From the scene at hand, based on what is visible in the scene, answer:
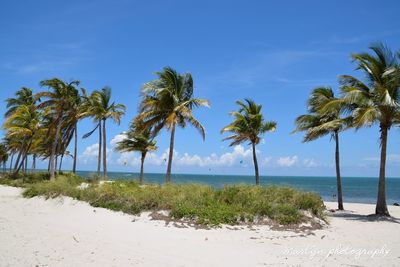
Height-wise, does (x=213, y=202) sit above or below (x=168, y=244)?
above

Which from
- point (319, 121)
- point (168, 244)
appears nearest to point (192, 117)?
point (319, 121)

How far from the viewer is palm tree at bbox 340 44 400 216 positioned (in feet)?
48.2

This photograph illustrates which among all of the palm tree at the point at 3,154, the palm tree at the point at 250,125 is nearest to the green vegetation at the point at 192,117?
the palm tree at the point at 250,125

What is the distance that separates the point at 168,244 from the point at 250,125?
14.5m

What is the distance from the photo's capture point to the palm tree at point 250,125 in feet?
73.1

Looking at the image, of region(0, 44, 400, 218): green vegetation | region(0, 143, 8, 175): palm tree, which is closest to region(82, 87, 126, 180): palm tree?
region(0, 44, 400, 218): green vegetation

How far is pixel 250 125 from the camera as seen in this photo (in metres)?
22.5

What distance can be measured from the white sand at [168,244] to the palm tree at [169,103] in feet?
28.4

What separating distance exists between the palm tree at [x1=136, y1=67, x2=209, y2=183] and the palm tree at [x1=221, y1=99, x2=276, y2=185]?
2.45 m

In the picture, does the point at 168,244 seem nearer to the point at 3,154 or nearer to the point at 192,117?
the point at 192,117

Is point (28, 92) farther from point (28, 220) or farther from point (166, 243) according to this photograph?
point (166, 243)

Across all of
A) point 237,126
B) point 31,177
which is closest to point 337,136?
point 237,126

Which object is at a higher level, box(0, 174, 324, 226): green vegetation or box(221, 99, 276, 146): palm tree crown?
box(221, 99, 276, 146): palm tree crown

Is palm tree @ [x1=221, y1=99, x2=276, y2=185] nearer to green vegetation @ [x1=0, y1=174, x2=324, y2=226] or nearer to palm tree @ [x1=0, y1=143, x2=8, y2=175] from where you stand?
green vegetation @ [x1=0, y1=174, x2=324, y2=226]
